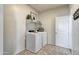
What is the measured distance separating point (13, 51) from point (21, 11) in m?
0.74

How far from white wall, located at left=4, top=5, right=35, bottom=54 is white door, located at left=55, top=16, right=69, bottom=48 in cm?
56

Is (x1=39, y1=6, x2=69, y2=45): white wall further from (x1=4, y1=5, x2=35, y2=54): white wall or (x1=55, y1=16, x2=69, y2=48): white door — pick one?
(x1=4, y1=5, x2=35, y2=54): white wall

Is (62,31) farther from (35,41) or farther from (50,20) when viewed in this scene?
(35,41)

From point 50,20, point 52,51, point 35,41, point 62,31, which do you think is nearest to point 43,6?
point 50,20

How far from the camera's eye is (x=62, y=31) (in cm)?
139

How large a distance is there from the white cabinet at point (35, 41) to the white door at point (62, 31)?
0.86ft

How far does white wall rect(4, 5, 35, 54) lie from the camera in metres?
1.32

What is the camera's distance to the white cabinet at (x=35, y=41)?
4.76 feet

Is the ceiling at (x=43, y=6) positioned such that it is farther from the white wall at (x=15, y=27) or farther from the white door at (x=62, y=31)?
the white door at (x=62, y=31)

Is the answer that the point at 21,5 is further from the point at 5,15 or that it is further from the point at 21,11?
the point at 5,15

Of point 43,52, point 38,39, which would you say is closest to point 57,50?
point 43,52

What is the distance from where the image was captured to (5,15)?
1315 mm

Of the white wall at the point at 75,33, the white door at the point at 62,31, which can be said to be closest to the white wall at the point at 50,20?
the white door at the point at 62,31
